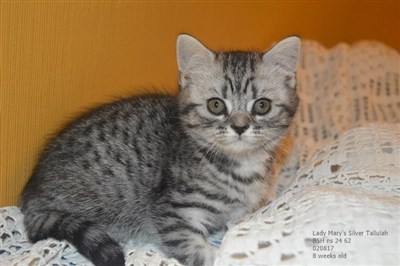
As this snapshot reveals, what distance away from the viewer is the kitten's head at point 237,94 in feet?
4.34

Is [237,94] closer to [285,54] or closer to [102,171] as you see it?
[285,54]

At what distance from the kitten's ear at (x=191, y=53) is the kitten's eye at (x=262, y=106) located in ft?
0.53

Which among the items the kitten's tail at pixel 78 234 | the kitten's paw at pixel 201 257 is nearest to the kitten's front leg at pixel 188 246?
the kitten's paw at pixel 201 257

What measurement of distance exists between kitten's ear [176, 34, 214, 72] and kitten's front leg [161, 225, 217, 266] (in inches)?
15.6

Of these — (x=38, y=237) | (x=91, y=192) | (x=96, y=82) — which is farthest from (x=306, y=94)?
(x=38, y=237)

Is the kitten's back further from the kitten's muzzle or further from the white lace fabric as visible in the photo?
the kitten's muzzle

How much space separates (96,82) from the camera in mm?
1551

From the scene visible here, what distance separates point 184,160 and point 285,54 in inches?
14.1

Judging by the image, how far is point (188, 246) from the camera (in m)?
1.29

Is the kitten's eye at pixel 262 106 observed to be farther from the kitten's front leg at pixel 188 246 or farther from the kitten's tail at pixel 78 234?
the kitten's tail at pixel 78 234

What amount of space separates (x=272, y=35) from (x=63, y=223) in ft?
4.50

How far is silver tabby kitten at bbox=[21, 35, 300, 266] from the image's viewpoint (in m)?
1.34

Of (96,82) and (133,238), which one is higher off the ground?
(96,82)

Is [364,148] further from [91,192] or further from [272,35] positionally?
[272,35]
